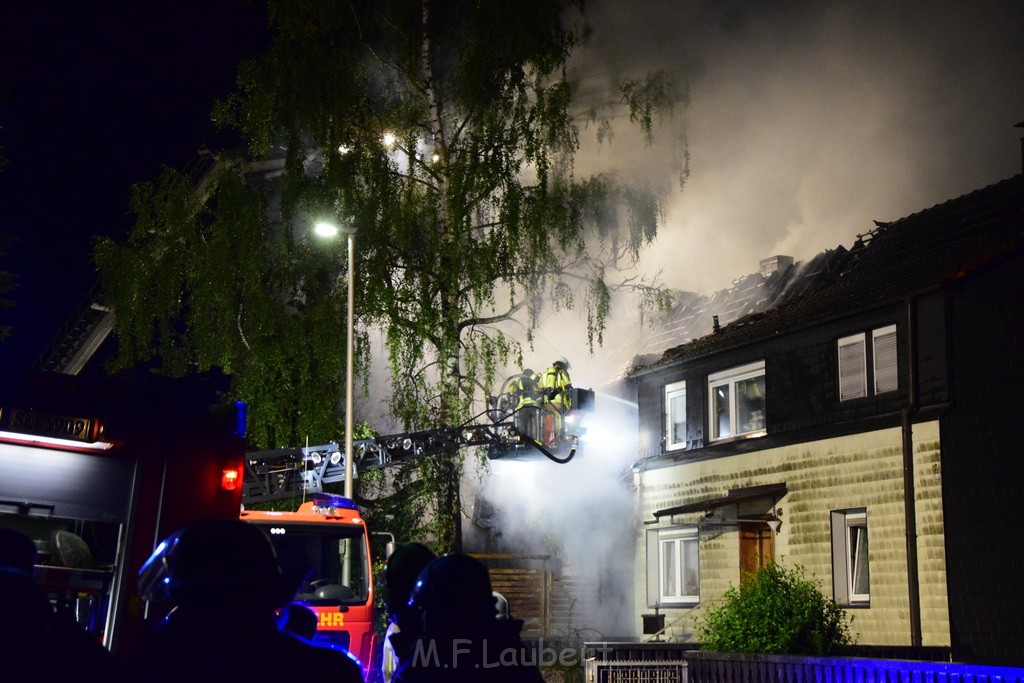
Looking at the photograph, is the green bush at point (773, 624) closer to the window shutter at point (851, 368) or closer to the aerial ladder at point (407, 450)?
the aerial ladder at point (407, 450)

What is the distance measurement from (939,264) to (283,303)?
11384mm

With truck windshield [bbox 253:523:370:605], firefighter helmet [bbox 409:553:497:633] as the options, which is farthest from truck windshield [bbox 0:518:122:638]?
truck windshield [bbox 253:523:370:605]

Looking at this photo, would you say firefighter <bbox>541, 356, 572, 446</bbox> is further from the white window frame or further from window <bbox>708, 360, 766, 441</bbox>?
the white window frame

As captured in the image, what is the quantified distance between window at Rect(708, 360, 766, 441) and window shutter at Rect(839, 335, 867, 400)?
2093mm

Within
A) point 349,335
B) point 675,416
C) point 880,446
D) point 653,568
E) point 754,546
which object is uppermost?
point 349,335

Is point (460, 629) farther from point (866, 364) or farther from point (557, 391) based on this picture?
point (866, 364)

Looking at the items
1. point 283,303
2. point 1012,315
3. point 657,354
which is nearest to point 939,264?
point 1012,315

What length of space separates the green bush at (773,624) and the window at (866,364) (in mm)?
4331

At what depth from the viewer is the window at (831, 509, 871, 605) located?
18.2 metres

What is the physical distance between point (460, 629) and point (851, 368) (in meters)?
16.8

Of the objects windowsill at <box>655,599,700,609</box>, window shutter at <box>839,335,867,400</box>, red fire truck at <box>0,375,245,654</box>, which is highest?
window shutter at <box>839,335,867,400</box>

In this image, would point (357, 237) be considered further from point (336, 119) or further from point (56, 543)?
point (56, 543)

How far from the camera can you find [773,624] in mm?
14219

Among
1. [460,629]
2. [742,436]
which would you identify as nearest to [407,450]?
[742,436]
